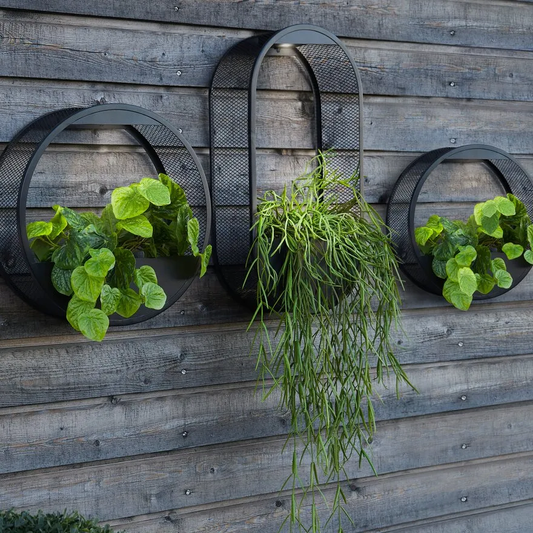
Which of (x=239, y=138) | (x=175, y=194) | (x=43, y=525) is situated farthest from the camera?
(x=239, y=138)

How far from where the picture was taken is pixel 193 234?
61.4 inches

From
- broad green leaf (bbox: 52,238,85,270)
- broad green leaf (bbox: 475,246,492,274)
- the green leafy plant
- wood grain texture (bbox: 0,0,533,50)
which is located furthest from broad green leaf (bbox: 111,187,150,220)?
broad green leaf (bbox: 475,246,492,274)

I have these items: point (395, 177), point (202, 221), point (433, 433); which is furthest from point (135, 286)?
point (433, 433)

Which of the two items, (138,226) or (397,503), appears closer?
(138,226)

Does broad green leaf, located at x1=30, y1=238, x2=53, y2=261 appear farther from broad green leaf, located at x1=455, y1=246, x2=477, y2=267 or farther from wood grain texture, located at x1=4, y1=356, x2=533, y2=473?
broad green leaf, located at x1=455, y1=246, x2=477, y2=267

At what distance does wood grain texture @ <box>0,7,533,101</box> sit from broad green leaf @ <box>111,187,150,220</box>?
0.33 m

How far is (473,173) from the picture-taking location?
7.05 feet

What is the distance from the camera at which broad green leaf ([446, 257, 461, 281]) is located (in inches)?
74.9

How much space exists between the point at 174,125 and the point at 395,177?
2.04 ft

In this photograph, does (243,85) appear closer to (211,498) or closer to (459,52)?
(459,52)

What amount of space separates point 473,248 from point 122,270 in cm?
A: 88

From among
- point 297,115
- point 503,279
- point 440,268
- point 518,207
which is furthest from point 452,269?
point 297,115

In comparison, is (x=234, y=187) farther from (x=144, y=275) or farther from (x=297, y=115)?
(x=144, y=275)

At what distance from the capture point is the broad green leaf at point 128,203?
4.95ft
